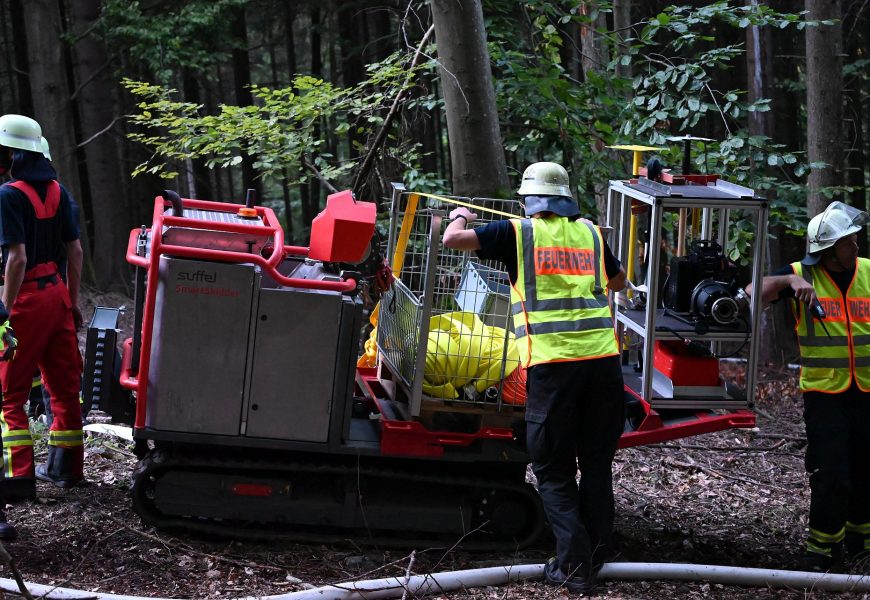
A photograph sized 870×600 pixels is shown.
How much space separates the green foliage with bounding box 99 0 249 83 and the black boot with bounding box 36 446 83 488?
7.83m

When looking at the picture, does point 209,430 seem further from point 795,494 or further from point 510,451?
point 795,494

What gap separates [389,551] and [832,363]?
9.47 ft

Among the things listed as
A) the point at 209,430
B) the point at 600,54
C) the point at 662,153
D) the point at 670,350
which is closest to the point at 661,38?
the point at 600,54

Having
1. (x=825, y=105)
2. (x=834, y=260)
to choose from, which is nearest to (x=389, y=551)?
(x=834, y=260)

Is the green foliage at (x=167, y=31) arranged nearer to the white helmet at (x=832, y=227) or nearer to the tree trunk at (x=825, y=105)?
the tree trunk at (x=825, y=105)

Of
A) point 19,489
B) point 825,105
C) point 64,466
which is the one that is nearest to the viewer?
point 19,489

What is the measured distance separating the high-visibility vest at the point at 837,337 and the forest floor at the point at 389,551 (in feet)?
3.80

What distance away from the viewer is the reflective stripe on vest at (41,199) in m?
5.71

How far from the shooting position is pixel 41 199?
5793 mm

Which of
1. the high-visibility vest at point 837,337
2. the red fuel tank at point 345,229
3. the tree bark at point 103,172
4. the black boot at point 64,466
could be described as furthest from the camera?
the tree bark at point 103,172

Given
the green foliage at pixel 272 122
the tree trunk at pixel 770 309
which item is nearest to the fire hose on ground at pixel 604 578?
the green foliage at pixel 272 122

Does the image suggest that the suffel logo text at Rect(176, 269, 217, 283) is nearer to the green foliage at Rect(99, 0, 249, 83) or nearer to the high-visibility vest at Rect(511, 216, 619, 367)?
the high-visibility vest at Rect(511, 216, 619, 367)

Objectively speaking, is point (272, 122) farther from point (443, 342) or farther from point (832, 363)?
point (832, 363)

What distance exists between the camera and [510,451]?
218 inches
